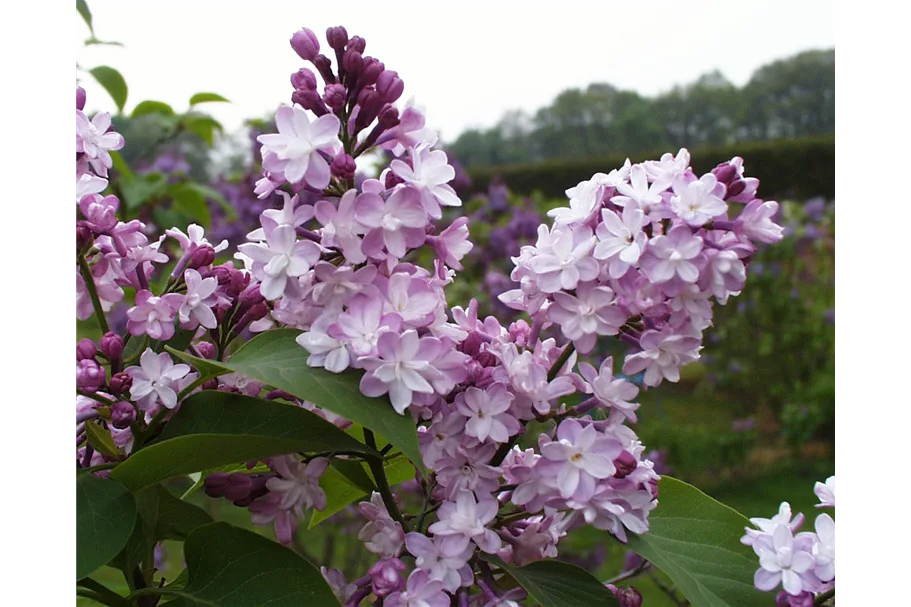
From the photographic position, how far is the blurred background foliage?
1.82 metres

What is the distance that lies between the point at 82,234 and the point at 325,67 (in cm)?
18

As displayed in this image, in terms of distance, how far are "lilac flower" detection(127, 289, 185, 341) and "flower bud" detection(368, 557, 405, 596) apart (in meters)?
0.19

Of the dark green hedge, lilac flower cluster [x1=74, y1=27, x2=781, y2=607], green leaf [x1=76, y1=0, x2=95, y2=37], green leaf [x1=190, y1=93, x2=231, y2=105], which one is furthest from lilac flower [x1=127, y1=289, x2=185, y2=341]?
the dark green hedge

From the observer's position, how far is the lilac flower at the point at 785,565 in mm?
498

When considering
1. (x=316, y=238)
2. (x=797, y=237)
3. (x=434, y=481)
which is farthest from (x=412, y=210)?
(x=797, y=237)

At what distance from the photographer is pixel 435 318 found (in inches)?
19.3

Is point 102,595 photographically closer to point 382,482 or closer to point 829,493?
point 382,482

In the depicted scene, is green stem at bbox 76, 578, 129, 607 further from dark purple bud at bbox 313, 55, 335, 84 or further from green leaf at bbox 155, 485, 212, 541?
dark purple bud at bbox 313, 55, 335, 84

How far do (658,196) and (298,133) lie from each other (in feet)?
0.67

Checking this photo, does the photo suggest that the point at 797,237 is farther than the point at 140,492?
Yes

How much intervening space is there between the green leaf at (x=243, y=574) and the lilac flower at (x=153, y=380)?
82mm

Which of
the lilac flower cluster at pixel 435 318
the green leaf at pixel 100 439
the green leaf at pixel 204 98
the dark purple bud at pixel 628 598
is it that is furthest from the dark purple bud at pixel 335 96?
the green leaf at pixel 204 98
